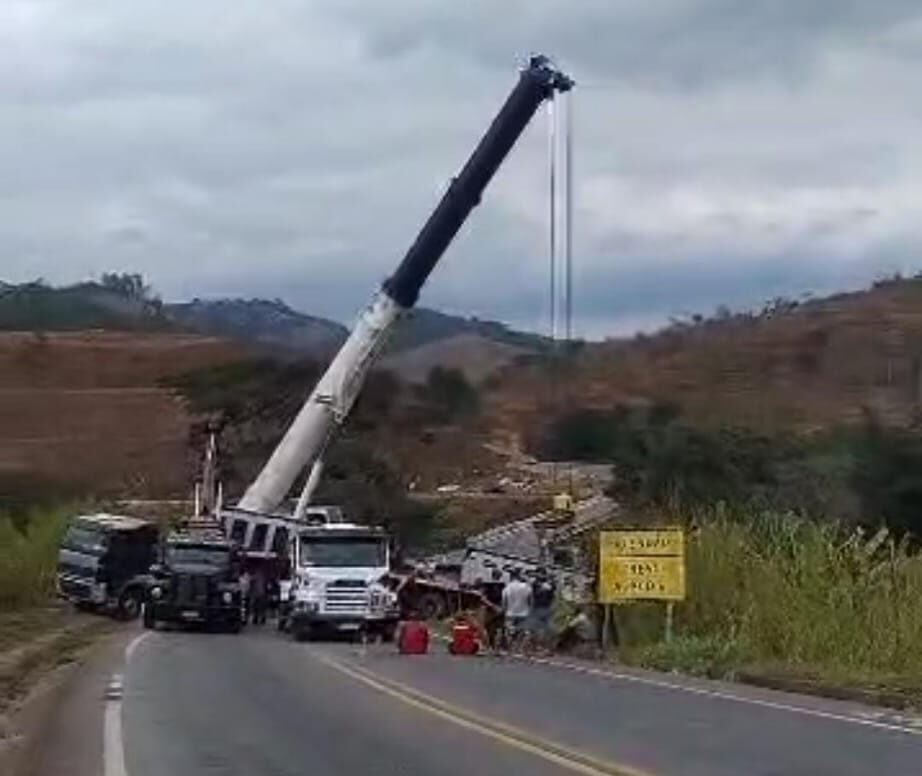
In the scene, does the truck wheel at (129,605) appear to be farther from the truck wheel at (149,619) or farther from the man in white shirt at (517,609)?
the man in white shirt at (517,609)

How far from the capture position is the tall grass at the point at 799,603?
106 feet

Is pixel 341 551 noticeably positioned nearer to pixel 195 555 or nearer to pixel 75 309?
pixel 195 555

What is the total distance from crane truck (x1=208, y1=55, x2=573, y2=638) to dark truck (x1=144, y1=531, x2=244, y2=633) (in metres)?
1.79

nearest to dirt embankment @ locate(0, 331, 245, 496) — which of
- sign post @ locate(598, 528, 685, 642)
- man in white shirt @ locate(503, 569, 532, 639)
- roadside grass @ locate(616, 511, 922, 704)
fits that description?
man in white shirt @ locate(503, 569, 532, 639)

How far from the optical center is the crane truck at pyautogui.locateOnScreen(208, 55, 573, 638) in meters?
50.3

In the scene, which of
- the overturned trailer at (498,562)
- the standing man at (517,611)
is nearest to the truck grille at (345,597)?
the overturned trailer at (498,562)

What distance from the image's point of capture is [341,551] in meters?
51.3

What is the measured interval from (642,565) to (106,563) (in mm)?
23316

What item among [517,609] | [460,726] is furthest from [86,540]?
[460,726]

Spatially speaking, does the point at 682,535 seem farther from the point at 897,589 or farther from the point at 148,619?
the point at 148,619

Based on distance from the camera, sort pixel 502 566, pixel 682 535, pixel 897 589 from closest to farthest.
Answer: pixel 897 589 < pixel 682 535 < pixel 502 566

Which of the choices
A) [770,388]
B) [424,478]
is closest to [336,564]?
[770,388]

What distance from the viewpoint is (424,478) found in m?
83.4

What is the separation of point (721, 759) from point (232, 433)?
177ft
